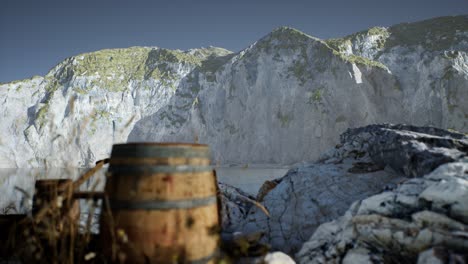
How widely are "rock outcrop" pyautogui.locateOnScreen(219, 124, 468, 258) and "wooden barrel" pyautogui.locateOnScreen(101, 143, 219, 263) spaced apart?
6.15ft

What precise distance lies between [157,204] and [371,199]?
2816mm

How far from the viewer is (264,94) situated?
252 ft

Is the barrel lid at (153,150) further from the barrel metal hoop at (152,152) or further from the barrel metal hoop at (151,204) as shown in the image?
the barrel metal hoop at (151,204)

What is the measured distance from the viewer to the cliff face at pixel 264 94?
6594cm

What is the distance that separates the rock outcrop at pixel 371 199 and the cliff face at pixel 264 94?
64878 mm

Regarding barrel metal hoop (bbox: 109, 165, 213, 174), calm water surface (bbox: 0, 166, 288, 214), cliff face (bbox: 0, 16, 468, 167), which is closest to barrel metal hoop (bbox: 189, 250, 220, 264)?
barrel metal hoop (bbox: 109, 165, 213, 174)

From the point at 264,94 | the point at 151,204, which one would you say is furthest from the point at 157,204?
the point at 264,94

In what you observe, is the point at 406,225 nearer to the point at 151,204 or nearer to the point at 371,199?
the point at 371,199

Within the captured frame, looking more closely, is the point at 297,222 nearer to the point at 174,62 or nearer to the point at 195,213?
the point at 195,213

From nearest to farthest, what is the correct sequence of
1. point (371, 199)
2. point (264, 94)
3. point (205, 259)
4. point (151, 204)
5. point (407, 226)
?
point (151, 204), point (205, 259), point (407, 226), point (371, 199), point (264, 94)

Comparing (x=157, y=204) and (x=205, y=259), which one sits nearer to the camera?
(x=157, y=204)

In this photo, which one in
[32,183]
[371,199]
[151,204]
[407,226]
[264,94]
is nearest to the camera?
[151,204]

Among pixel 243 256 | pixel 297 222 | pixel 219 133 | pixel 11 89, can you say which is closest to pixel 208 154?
pixel 243 256

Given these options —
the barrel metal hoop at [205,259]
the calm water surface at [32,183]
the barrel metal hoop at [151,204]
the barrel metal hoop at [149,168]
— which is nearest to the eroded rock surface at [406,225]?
the calm water surface at [32,183]
